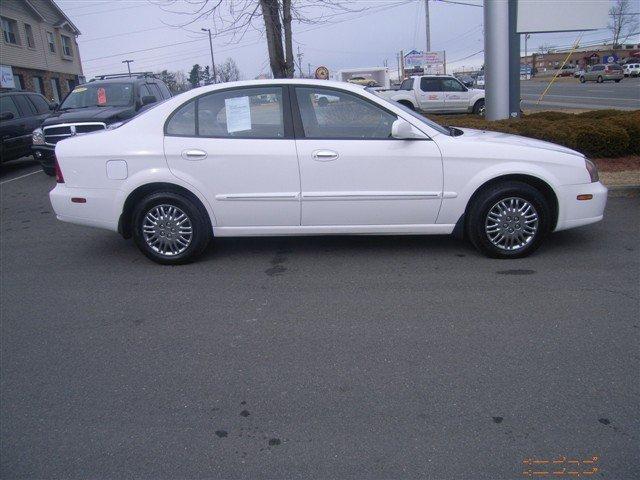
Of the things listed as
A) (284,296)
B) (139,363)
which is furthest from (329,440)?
(284,296)

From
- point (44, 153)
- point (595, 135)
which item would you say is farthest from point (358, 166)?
point (44, 153)

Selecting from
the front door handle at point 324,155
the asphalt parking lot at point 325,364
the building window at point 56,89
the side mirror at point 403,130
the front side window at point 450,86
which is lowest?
the asphalt parking lot at point 325,364

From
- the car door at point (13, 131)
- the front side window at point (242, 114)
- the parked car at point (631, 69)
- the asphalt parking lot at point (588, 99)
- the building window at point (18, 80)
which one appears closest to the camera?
the front side window at point (242, 114)

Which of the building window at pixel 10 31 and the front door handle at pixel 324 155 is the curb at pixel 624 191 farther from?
the building window at pixel 10 31

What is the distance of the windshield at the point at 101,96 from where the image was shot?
474 inches

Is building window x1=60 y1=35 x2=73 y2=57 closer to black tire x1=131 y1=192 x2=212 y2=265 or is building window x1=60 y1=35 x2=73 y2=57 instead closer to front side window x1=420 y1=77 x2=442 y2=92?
front side window x1=420 y1=77 x2=442 y2=92

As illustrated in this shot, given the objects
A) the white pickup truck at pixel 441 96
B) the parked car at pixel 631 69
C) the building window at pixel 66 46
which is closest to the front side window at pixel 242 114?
the white pickup truck at pixel 441 96

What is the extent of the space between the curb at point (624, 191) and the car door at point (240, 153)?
4868 mm

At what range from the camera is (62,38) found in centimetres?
3853

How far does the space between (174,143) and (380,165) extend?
1.97m

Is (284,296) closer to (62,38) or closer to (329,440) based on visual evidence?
(329,440)

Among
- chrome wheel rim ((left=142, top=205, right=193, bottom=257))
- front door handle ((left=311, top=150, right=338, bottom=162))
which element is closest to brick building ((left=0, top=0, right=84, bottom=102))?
chrome wheel rim ((left=142, top=205, right=193, bottom=257))

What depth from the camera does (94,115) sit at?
439 inches

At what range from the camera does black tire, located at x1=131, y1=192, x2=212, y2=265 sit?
5.55 meters
